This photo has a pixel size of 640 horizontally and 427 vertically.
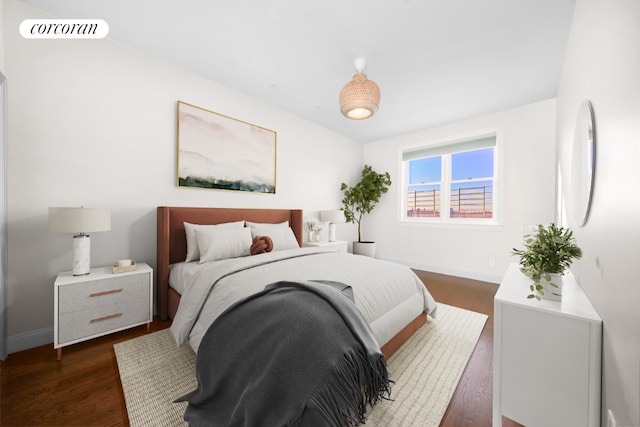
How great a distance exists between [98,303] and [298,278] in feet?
5.41

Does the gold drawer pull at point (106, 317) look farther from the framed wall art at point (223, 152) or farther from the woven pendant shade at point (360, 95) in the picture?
the woven pendant shade at point (360, 95)

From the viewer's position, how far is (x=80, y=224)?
1.80m

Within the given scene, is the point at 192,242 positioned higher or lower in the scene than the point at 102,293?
higher

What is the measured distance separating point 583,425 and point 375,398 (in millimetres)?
869

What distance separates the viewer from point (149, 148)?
8.30ft

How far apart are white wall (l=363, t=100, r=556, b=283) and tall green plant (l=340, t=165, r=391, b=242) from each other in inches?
10.2

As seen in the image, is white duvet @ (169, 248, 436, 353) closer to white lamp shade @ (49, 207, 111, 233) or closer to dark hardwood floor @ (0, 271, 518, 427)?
dark hardwood floor @ (0, 271, 518, 427)

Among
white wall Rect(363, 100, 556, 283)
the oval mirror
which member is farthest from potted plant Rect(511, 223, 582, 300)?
white wall Rect(363, 100, 556, 283)

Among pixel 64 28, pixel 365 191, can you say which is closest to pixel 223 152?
pixel 64 28

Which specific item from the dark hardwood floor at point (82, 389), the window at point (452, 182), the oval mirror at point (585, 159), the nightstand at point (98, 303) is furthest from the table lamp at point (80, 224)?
the window at point (452, 182)

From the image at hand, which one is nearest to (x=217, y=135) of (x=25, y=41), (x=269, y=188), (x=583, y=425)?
(x=269, y=188)

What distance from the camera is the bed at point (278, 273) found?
1707 mm

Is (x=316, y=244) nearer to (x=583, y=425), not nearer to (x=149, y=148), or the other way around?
(x=149, y=148)

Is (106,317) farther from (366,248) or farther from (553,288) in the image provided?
(366,248)
